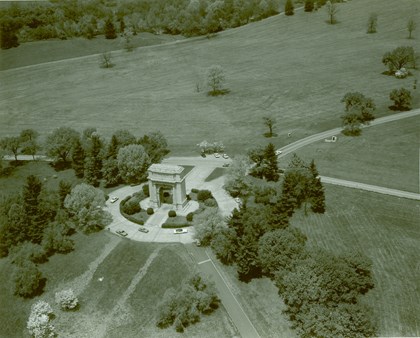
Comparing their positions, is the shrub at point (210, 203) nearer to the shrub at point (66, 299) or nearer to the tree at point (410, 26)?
the shrub at point (66, 299)

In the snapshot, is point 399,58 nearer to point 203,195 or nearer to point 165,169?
point 203,195

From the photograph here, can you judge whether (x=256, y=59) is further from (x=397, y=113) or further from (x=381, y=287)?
(x=381, y=287)

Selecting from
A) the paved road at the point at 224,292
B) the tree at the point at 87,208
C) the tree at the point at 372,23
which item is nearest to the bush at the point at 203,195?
the paved road at the point at 224,292

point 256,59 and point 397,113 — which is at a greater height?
point 256,59

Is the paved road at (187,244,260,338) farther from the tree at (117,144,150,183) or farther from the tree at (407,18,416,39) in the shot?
the tree at (407,18,416,39)

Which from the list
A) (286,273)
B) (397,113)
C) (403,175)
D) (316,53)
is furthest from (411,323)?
(316,53)

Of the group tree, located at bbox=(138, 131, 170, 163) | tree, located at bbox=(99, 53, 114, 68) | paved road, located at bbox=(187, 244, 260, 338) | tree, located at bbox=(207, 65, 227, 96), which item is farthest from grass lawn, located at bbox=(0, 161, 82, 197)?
tree, located at bbox=(99, 53, 114, 68)
